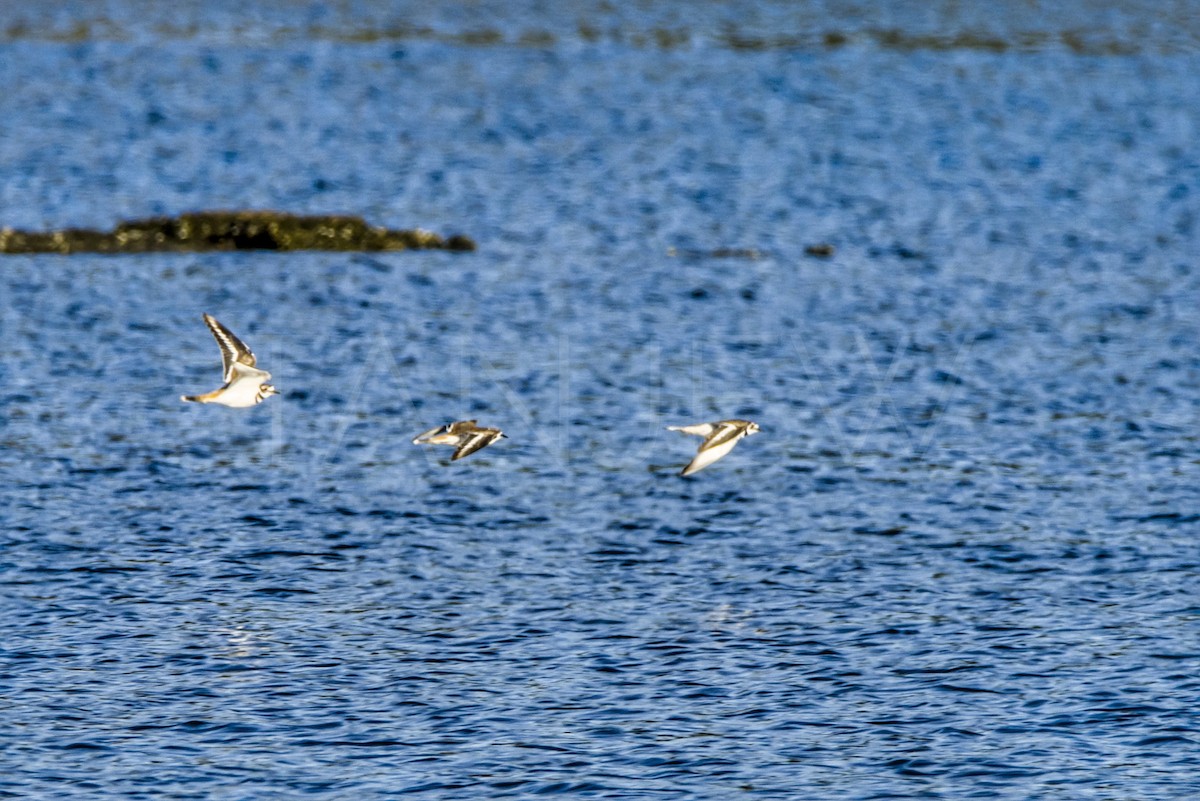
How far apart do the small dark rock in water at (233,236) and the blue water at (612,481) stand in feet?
2.85

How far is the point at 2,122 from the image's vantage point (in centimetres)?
6400

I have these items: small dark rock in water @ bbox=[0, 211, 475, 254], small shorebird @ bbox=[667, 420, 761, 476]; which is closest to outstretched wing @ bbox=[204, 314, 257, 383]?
small shorebird @ bbox=[667, 420, 761, 476]

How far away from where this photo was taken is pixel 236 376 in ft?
72.2

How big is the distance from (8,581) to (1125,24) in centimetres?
7627

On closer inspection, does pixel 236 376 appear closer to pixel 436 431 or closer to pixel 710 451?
pixel 436 431

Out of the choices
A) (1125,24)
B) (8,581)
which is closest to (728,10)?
(1125,24)

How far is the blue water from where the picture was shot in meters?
19.6

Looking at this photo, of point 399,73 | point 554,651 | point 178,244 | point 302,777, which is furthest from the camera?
point 399,73

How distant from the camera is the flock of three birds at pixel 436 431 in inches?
839

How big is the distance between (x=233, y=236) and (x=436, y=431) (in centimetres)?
2566

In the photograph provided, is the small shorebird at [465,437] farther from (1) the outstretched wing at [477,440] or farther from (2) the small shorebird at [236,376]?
(2) the small shorebird at [236,376]

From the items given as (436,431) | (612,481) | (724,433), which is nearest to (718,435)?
(724,433)

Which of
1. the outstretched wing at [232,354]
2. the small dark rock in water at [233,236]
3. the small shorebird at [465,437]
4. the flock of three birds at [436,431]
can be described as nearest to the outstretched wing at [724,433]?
the flock of three birds at [436,431]

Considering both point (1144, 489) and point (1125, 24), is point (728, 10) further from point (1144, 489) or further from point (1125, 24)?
point (1144, 489)
